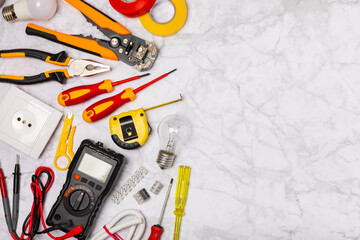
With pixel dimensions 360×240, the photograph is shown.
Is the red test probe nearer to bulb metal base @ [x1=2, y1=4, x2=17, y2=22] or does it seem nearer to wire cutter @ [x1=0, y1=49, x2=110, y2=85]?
wire cutter @ [x1=0, y1=49, x2=110, y2=85]

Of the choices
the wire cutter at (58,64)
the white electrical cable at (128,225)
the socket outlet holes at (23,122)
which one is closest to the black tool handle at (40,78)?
the wire cutter at (58,64)

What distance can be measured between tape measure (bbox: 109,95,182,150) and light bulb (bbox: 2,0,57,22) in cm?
42

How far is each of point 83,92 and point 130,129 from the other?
0.63 feet

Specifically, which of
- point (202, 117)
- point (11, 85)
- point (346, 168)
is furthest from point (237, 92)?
point (11, 85)

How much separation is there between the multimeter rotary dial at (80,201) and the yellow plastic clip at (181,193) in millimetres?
262

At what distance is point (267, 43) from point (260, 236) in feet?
2.01

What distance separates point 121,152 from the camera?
1.23 m

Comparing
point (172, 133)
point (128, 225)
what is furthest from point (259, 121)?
point (128, 225)

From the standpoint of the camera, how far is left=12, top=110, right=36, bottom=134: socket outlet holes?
124 centimetres

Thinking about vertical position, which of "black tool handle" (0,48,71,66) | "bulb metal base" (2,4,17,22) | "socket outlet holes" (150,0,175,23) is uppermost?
"socket outlet holes" (150,0,175,23)

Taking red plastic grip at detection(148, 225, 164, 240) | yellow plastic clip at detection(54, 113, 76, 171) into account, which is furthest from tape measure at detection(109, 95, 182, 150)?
red plastic grip at detection(148, 225, 164, 240)

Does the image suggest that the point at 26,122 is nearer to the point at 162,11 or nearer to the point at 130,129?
the point at 130,129

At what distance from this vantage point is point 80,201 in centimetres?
116

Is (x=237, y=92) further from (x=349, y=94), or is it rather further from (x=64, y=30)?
(x=64, y=30)
